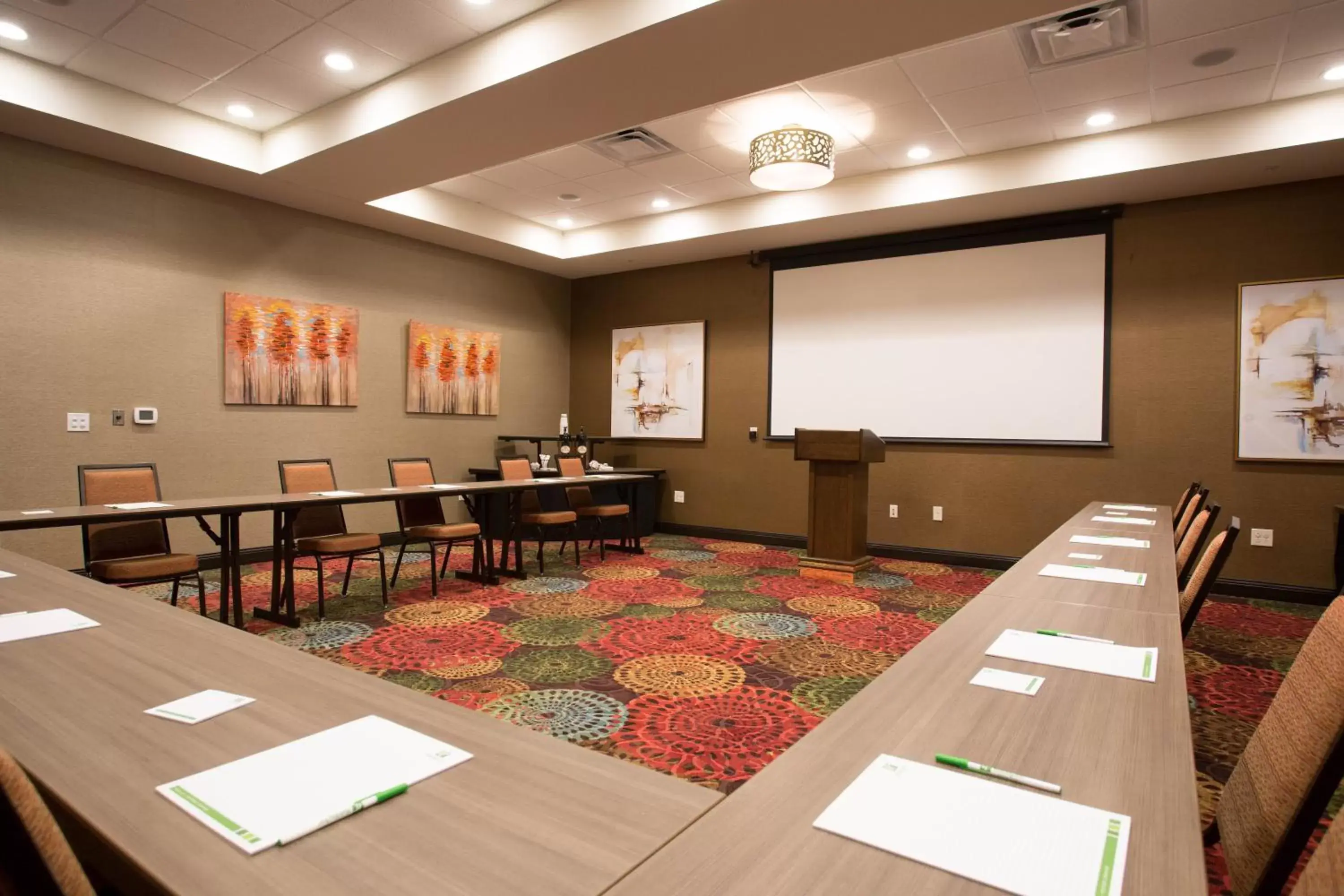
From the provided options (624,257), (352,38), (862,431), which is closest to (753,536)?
(862,431)

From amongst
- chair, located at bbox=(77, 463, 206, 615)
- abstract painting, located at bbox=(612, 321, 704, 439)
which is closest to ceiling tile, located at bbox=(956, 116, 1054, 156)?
abstract painting, located at bbox=(612, 321, 704, 439)

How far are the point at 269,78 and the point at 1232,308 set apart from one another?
6.72 m

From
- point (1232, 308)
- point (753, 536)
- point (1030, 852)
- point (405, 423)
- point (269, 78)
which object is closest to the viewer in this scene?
point (1030, 852)

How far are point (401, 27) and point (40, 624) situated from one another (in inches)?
136

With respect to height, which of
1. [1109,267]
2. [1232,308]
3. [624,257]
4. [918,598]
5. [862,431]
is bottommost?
[918,598]

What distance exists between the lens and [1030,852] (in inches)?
29.9

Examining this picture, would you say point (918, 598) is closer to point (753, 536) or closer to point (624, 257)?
point (753, 536)

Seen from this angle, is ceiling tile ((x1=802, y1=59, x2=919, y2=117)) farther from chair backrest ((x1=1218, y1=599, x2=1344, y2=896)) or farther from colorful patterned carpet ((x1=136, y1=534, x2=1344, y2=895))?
chair backrest ((x1=1218, y1=599, x2=1344, y2=896))

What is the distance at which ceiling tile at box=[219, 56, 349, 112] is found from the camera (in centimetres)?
425

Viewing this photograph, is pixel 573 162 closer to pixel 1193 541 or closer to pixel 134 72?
pixel 134 72

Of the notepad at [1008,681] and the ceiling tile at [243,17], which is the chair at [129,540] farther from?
the notepad at [1008,681]

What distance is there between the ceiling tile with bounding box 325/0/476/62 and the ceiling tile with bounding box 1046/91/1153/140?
376 centimetres

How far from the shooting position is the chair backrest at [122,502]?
386cm

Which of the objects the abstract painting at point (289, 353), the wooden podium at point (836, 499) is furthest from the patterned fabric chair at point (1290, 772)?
the abstract painting at point (289, 353)
